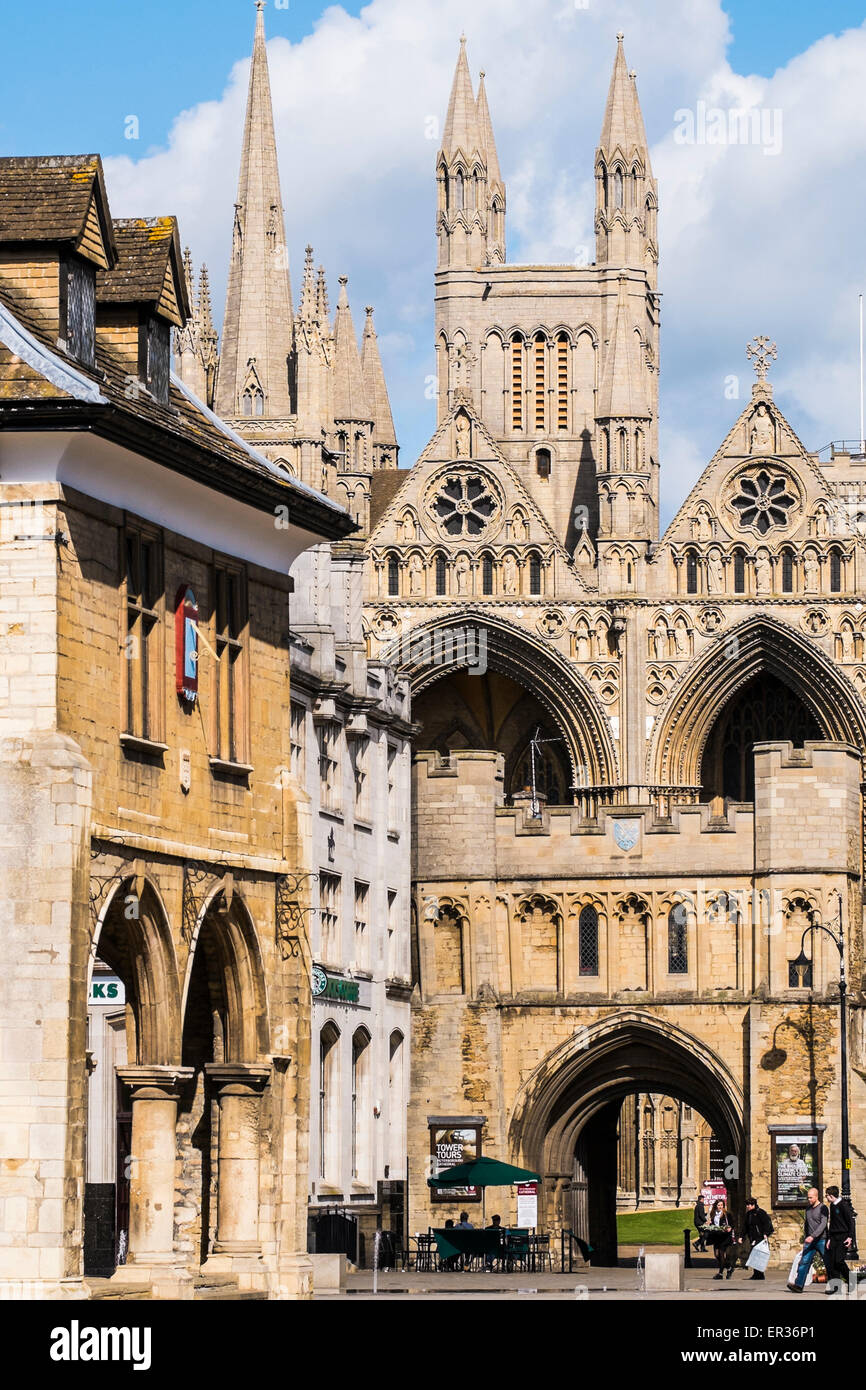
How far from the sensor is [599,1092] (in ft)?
212

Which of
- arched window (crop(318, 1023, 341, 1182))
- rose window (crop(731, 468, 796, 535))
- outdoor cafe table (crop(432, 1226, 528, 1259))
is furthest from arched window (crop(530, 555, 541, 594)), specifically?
outdoor cafe table (crop(432, 1226, 528, 1259))

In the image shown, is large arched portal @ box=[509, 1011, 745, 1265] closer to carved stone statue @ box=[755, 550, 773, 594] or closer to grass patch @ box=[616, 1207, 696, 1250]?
grass patch @ box=[616, 1207, 696, 1250]

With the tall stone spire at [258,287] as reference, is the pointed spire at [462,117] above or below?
above

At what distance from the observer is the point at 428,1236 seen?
57.0m

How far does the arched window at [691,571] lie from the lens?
277 ft

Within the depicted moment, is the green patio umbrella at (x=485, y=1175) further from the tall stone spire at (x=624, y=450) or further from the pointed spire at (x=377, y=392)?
the pointed spire at (x=377, y=392)

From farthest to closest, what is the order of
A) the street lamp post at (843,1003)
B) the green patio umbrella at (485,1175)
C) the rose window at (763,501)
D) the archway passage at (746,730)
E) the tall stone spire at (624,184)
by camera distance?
the tall stone spire at (624,184), the archway passage at (746,730), the rose window at (763,501), the street lamp post at (843,1003), the green patio umbrella at (485,1175)

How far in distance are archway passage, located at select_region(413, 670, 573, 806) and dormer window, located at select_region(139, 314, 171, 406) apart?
5650cm

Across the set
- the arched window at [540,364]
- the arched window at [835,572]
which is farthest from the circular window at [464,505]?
the arched window at [540,364]

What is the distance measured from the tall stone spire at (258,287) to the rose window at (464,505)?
5.27m

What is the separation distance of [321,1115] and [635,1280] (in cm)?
949

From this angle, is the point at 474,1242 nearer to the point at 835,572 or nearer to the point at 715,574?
the point at 715,574
